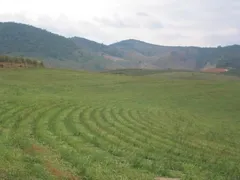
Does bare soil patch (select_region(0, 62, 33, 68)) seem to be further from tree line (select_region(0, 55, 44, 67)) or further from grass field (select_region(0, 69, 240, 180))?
grass field (select_region(0, 69, 240, 180))

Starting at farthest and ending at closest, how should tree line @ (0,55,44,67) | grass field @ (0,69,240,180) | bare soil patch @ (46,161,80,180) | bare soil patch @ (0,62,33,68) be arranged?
1. tree line @ (0,55,44,67)
2. bare soil patch @ (0,62,33,68)
3. grass field @ (0,69,240,180)
4. bare soil patch @ (46,161,80,180)

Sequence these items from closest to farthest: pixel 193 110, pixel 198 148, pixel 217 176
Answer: pixel 217 176 < pixel 198 148 < pixel 193 110

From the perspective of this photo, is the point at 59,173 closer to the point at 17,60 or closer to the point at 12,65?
the point at 12,65

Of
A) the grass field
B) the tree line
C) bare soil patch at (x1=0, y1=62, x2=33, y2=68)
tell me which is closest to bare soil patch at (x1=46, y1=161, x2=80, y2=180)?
the grass field

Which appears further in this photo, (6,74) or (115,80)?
(115,80)

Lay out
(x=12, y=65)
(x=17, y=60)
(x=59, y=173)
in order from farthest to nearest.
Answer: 1. (x=17, y=60)
2. (x=12, y=65)
3. (x=59, y=173)

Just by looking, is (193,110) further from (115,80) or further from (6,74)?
(6,74)

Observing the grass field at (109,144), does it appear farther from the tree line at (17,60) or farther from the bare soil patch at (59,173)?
the tree line at (17,60)

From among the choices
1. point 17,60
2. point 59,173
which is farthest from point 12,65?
point 59,173

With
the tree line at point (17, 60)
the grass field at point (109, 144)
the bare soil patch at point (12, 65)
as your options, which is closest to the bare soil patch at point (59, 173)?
the grass field at point (109, 144)

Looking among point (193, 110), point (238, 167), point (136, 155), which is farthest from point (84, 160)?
point (193, 110)

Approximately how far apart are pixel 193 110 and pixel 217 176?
3987 centimetres

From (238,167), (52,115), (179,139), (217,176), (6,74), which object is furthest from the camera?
(6,74)

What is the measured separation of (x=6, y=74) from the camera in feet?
321
